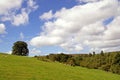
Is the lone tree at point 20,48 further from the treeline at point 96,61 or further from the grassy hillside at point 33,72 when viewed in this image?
the grassy hillside at point 33,72

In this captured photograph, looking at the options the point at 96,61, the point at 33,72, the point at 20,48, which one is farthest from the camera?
the point at 96,61

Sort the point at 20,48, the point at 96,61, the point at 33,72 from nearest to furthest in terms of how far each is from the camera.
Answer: the point at 33,72 < the point at 20,48 < the point at 96,61

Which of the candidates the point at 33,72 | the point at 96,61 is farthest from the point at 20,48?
the point at 33,72

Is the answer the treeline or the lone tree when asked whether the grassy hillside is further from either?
the lone tree

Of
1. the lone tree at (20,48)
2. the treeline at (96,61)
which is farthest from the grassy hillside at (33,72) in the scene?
the lone tree at (20,48)

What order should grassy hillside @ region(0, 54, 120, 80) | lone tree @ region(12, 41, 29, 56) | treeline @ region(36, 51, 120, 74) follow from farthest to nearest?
lone tree @ region(12, 41, 29, 56) < treeline @ region(36, 51, 120, 74) < grassy hillside @ region(0, 54, 120, 80)

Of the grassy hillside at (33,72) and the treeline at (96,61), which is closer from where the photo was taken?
the grassy hillside at (33,72)

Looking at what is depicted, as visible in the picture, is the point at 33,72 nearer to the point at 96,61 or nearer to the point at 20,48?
the point at 20,48

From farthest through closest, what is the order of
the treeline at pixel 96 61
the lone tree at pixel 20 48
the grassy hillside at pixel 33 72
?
the lone tree at pixel 20 48 < the treeline at pixel 96 61 < the grassy hillside at pixel 33 72

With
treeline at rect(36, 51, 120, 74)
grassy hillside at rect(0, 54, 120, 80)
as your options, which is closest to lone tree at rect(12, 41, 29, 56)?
treeline at rect(36, 51, 120, 74)

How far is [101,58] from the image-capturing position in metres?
135

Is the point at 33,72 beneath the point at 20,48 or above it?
beneath

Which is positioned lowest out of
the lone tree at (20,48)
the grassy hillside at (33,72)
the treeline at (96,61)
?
the grassy hillside at (33,72)

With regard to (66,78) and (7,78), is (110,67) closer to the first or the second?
(66,78)
